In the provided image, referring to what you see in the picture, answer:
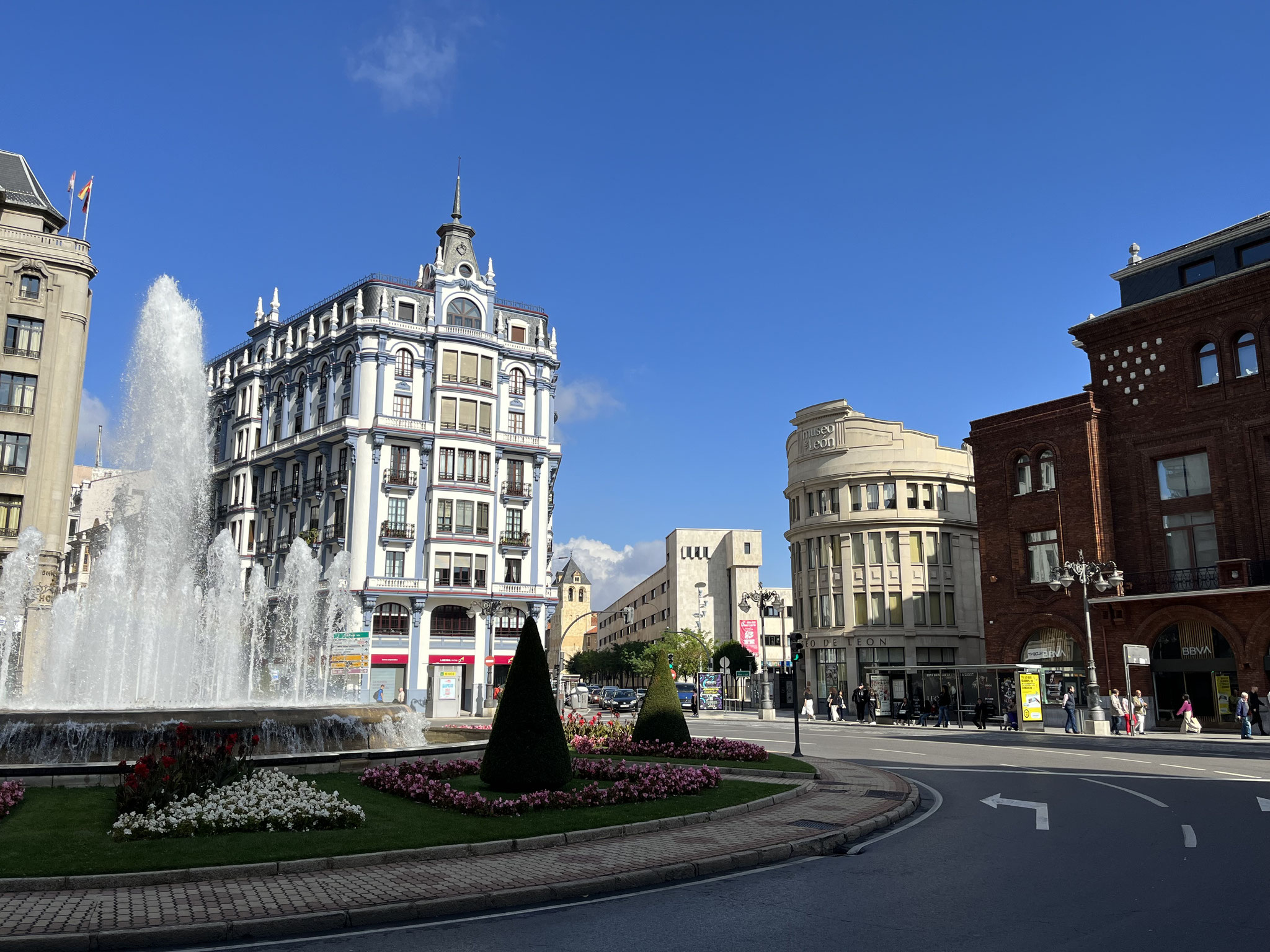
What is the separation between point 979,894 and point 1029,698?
31.3 meters

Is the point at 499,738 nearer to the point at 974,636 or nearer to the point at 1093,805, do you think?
the point at 1093,805

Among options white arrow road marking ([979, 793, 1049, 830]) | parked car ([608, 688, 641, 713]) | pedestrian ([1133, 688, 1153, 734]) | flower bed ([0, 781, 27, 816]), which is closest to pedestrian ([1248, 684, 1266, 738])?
pedestrian ([1133, 688, 1153, 734])

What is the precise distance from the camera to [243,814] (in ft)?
39.3

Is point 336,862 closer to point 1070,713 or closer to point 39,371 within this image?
point 1070,713

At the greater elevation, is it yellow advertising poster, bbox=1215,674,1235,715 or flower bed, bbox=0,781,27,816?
yellow advertising poster, bbox=1215,674,1235,715

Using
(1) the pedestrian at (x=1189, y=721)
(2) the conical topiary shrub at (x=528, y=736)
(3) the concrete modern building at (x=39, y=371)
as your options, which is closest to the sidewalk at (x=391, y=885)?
(2) the conical topiary shrub at (x=528, y=736)

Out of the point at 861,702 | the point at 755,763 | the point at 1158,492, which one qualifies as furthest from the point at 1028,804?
the point at 861,702

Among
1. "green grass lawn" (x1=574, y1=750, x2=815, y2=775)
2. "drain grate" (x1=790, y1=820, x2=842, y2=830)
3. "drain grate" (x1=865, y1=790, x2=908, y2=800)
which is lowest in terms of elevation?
"drain grate" (x1=865, y1=790, x2=908, y2=800)

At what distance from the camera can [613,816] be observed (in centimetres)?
1333

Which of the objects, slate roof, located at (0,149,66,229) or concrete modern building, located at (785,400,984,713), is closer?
slate roof, located at (0,149,66,229)

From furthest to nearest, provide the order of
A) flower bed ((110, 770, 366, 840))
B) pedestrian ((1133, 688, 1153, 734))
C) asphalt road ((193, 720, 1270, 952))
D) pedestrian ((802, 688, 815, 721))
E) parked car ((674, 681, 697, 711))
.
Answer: parked car ((674, 681, 697, 711)) < pedestrian ((802, 688, 815, 721)) < pedestrian ((1133, 688, 1153, 734)) < flower bed ((110, 770, 366, 840)) < asphalt road ((193, 720, 1270, 952))

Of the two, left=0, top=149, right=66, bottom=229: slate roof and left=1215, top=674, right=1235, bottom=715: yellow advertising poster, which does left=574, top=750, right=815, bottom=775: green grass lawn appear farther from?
left=0, top=149, right=66, bottom=229: slate roof

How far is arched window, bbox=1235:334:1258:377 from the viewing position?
37.2 m

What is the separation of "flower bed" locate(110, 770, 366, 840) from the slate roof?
4428cm
